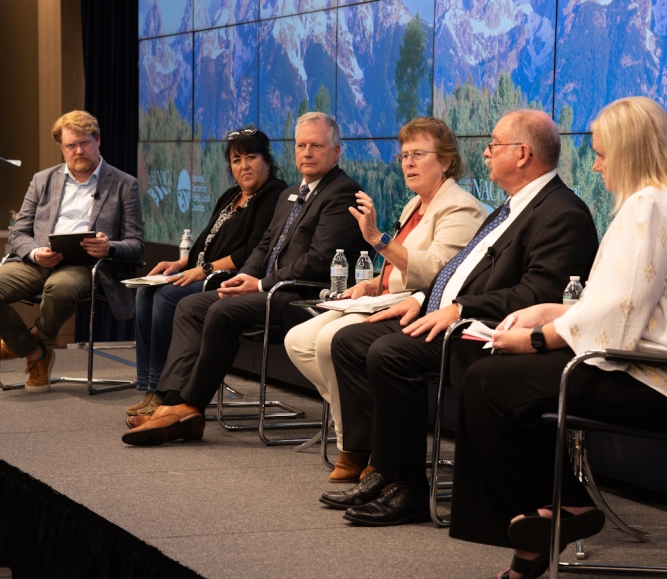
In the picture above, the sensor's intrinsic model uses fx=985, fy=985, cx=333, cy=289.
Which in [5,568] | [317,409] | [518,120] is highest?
[518,120]

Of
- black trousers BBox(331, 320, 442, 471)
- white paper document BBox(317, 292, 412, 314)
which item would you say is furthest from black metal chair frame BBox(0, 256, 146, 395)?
black trousers BBox(331, 320, 442, 471)

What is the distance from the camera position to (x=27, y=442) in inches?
162

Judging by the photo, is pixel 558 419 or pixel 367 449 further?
pixel 367 449

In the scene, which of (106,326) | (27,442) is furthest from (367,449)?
(106,326)

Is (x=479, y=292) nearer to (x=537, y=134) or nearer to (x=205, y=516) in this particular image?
(x=537, y=134)

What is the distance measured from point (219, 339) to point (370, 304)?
2.79 ft

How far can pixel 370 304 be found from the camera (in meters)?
3.54

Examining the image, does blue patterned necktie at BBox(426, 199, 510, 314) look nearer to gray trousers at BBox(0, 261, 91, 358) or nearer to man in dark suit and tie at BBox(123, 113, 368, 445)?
man in dark suit and tie at BBox(123, 113, 368, 445)

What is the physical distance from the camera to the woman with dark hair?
476 centimetres

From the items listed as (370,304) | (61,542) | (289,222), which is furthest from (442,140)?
(61,542)

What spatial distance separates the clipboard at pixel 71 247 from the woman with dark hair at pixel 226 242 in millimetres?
451

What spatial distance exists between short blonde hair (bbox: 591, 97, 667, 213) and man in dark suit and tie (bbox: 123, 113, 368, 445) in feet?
6.21

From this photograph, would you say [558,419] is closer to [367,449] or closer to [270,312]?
[367,449]

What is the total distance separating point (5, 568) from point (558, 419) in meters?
2.55
